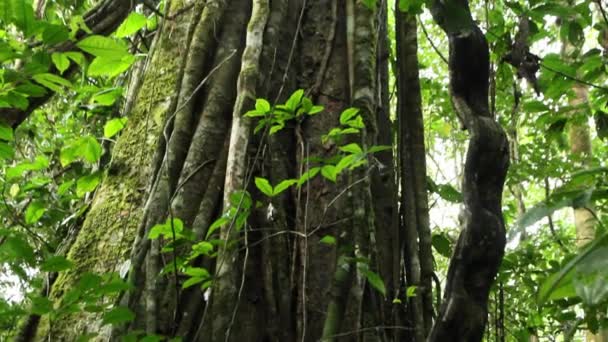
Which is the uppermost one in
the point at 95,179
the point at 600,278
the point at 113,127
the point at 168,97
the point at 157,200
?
the point at 168,97

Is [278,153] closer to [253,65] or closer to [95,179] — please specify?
[253,65]

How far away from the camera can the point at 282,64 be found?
2.03 metres

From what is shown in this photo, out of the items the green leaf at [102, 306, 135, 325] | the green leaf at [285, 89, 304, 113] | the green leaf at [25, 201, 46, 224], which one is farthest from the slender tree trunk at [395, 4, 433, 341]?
the green leaf at [25, 201, 46, 224]

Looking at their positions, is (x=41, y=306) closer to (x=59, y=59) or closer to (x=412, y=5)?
(x=59, y=59)

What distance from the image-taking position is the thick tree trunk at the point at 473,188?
1.24 metres

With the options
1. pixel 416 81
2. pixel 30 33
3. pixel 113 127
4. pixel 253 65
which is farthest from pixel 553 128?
pixel 30 33

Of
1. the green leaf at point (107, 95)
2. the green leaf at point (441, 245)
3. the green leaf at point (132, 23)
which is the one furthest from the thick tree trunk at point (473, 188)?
the green leaf at point (107, 95)

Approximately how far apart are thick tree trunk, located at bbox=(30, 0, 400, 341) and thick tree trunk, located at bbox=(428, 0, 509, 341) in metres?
0.22

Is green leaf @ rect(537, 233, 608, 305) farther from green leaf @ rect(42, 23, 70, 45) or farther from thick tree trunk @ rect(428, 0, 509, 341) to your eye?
Answer: green leaf @ rect(42, 23, 70, 45)

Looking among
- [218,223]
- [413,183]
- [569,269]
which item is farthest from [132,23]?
[569,269]

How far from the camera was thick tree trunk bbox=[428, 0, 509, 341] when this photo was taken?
124cm

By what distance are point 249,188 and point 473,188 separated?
2.13 feet

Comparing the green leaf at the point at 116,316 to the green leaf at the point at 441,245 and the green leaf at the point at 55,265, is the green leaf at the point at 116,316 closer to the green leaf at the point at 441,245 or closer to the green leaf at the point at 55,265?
the green leaf at the point at 55,265

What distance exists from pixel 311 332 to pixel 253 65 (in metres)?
0.80
